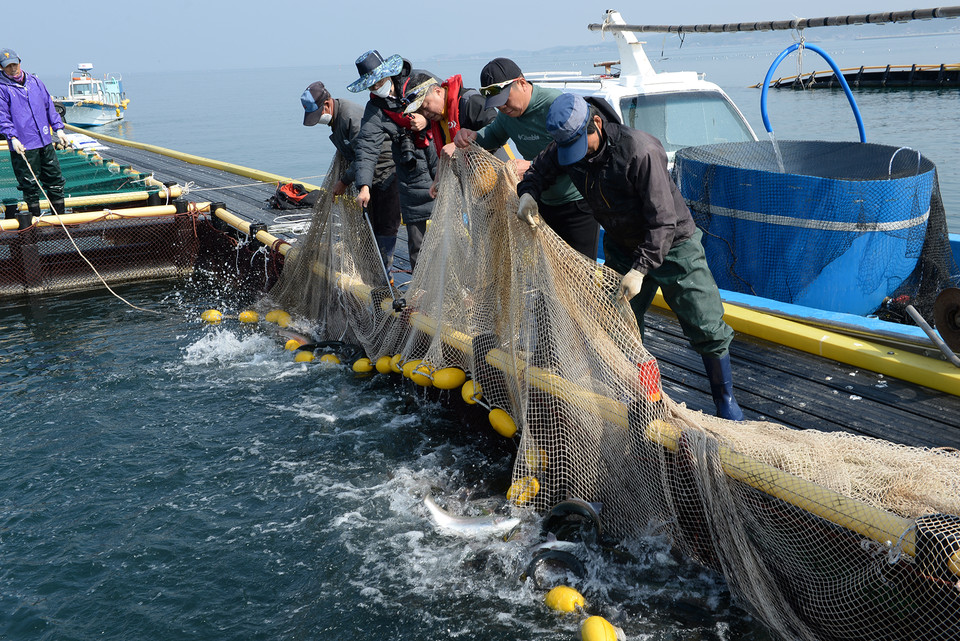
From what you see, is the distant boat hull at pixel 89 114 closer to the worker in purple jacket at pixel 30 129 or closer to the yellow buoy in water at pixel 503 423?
the worker in purple jacket at pixel 30 129

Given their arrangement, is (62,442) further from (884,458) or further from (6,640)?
(884,458)

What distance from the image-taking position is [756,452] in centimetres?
363

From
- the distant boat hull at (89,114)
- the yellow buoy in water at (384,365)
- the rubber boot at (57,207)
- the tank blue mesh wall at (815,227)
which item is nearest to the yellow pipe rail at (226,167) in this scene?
the rubber boot at (57,207)

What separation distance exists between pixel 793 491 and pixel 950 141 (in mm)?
23664

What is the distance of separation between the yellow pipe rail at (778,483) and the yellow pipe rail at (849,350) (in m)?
1.65

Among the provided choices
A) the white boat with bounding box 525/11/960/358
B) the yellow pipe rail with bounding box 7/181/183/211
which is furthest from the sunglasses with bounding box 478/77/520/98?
the yellow pipe rail with bounding box 7/181/183/211

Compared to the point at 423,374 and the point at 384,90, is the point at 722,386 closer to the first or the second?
the point at 423,374

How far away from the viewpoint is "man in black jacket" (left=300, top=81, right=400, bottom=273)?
22.0 ft

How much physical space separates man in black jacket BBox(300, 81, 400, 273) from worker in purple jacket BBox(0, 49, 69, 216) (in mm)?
4794

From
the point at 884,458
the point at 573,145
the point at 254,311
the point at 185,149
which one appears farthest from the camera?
the point at 185,149

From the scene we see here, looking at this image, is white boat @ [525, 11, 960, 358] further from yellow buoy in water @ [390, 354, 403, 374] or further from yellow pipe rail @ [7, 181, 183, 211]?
yellow pipe rail @ [7, 181, 183, 211]

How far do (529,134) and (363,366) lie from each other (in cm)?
295

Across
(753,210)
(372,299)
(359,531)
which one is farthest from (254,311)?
(753,210)

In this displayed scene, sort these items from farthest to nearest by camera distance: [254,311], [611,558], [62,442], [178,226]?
[178,226] → [254,311] → [62,442] → [611,558]
